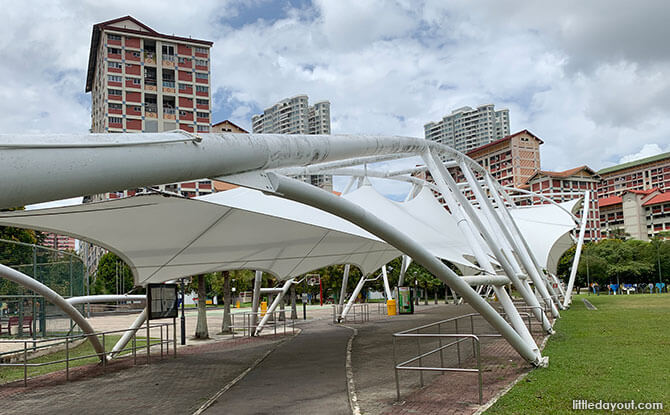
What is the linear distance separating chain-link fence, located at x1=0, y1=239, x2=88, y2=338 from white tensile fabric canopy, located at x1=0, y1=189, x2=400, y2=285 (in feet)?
14.3

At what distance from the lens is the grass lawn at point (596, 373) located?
8.10m

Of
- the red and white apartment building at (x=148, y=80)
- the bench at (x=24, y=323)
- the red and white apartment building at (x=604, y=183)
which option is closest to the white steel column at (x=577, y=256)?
the bench at (x=24, y=323)

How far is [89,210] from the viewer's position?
32.3 ft

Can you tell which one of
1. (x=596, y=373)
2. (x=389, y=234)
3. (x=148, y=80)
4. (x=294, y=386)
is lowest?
(x=294, y=386)

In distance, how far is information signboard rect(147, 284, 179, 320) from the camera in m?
15.1

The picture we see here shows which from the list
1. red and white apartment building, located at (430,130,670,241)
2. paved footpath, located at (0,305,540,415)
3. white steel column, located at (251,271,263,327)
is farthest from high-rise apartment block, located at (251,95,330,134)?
paved footpath, located at (0,305,540,415)

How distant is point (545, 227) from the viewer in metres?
33.3

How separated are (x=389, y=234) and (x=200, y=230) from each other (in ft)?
17.8

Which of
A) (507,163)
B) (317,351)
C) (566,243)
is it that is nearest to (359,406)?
(317,351)

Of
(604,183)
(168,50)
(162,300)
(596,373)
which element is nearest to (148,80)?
(168,50)

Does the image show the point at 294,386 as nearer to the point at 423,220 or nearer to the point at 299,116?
the point at 423,220

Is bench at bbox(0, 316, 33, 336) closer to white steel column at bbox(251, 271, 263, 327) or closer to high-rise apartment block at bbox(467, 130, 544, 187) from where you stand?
white steel column at bbox(251, 271, 263, 327)

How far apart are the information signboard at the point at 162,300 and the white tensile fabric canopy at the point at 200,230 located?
0.41 meters

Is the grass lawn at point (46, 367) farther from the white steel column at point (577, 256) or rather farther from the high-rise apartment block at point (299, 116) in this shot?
the high-rise apartment block at point (299, 116)
